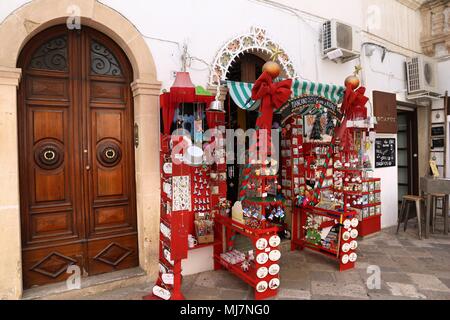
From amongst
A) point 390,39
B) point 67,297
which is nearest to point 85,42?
point 67,297

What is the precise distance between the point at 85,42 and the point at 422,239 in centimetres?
601

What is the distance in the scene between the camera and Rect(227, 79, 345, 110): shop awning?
11.6 feet

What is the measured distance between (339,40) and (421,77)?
255 centimetres

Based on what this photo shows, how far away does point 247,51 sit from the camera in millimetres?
4383

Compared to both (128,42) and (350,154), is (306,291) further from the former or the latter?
(128,42)

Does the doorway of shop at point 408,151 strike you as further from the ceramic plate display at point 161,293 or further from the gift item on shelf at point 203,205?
the ceramic plate display at point 161,293

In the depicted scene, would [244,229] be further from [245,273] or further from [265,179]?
[265,179]

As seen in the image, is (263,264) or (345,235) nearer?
(263,264)

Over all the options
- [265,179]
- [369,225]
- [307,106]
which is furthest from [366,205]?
[265,179]

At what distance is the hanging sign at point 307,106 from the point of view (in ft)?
11.5

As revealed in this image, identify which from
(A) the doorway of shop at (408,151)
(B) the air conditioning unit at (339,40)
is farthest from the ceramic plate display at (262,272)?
(A) the doorway of shop at (408,151)

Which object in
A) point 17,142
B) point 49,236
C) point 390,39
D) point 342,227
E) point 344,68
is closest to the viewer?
point 17,142

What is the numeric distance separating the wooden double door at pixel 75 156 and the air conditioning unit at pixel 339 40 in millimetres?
3316
